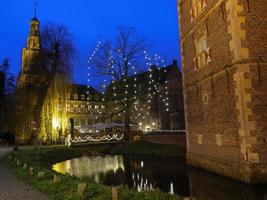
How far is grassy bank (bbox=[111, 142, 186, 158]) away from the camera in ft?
77.4

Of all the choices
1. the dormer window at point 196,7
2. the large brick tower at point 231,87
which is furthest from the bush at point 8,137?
the dormer window at point 196,7

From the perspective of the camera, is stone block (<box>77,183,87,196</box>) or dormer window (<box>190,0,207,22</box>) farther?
dormer window (<box>190,0,207,22</box>)

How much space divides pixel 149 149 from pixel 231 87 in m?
15.4

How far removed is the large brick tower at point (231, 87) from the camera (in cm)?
1176

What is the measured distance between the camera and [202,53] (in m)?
15.9

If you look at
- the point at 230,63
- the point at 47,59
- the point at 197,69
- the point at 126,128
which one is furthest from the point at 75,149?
the point at 230,63

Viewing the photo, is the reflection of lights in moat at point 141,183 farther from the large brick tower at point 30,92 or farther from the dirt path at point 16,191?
the large brick tower at point 30,92

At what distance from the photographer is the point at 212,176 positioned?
1389cm

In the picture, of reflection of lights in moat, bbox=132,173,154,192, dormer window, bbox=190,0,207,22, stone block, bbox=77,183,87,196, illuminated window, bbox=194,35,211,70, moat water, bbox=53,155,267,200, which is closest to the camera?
stone block, bbox=77,183,87,196

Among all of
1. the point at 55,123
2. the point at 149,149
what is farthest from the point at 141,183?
the point at 55,123

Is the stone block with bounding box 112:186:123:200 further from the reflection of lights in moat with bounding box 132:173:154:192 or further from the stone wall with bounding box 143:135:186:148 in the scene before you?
the stone wall with bounding box 143:135:186:148

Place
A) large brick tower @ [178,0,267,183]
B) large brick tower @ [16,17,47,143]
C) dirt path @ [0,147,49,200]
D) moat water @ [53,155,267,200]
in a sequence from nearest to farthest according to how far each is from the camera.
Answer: dirt path @ [0,147,49,200] → moat water @ [53,155,267,200] → large brick tower @ [178,0,267,183] → large brick tower @ [16,17,47,143]

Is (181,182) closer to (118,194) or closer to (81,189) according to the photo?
(81,189)

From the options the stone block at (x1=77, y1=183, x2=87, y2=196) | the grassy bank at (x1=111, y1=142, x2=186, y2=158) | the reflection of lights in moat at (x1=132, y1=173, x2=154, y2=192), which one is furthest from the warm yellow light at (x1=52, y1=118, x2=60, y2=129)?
the stone block at (x1=77, y1=183, x2=87, y2=196)
